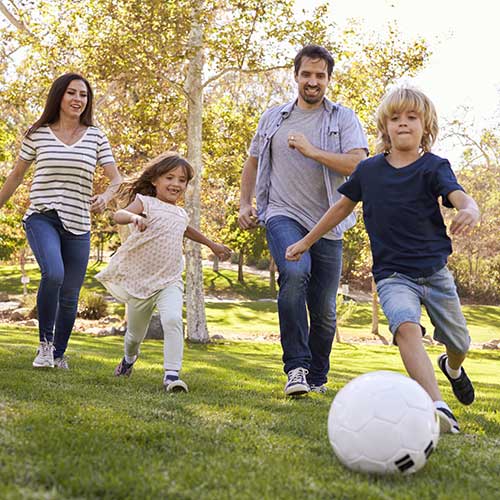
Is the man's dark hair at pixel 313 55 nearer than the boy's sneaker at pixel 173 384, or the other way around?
the boy's sneaker at pixel 173 384

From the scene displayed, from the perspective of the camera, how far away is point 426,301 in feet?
13.9

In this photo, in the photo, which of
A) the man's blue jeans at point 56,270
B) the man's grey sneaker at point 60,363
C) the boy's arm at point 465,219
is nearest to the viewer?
the boy's arm at point 465,219

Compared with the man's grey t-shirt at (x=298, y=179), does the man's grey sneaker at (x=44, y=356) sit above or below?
below

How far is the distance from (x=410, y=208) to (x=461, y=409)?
2095 millimetres

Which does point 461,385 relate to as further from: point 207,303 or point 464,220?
point 207,303

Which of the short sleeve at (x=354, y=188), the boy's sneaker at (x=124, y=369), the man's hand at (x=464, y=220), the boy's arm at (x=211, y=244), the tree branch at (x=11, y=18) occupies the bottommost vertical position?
the boy's sneaker at (x=124, y=369)

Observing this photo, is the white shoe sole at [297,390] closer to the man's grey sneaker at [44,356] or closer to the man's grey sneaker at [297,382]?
the man's grey sneaker at [297,382]

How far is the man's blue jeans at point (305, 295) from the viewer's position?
16.8ft

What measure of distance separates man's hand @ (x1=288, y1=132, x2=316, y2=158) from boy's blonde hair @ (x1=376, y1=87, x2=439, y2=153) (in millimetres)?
732

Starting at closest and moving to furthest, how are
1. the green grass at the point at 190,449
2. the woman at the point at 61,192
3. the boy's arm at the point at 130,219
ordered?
the green grass at the point at 190,449 < the boy's arm at the point at 130,219 < the woman at the point at 61,192

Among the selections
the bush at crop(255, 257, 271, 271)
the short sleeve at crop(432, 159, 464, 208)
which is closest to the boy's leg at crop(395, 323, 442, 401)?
the short sleeve at crop(432, 159, 464, 208)

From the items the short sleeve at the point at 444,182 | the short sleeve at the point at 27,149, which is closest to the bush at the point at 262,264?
the short sleeve at the point at 27,149

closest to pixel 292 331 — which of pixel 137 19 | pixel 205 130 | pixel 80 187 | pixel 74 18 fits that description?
pixel 80 187

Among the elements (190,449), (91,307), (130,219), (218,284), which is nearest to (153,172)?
(130,219)
